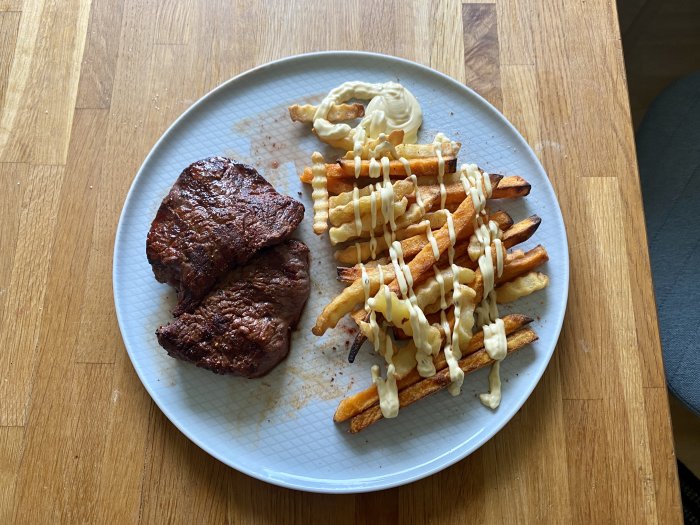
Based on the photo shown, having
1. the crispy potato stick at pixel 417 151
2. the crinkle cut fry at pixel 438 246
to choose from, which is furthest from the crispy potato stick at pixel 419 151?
the crinkle cut fry at pixel 438 246

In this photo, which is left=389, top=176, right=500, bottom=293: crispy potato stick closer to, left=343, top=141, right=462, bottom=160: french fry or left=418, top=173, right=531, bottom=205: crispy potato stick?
left=418, top=173, right=531, bottom=205: crispy potato stick

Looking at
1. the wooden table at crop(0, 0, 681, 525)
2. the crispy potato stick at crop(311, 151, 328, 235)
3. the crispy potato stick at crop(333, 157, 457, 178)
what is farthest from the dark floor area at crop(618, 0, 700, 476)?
the crispy potato stick at crop(311, 151, 328, 235)

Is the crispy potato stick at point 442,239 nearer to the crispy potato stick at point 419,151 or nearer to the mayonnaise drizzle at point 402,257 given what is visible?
the mayonnaise drizzle at point 402,257

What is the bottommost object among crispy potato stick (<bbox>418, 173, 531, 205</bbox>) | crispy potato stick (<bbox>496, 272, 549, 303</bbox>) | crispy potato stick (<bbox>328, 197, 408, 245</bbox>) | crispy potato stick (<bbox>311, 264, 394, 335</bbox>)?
crispy potato stick (<bbox>311, 264, 394, 335</bbox>)

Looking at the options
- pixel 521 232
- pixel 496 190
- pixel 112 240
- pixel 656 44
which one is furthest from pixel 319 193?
pixel 656 44

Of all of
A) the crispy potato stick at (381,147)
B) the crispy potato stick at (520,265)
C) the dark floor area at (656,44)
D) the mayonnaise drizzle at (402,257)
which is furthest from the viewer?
the dark floor area at (656,44)

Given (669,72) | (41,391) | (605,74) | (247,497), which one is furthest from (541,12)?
(41,391)
